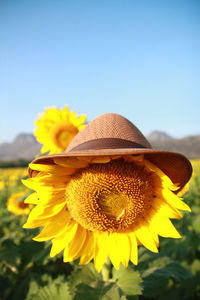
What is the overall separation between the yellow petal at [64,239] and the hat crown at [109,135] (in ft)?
1.73

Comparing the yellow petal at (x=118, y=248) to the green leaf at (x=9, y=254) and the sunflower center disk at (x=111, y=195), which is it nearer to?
the sunflower center disk at (x=111, y=195)

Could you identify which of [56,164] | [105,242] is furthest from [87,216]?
[56,164]

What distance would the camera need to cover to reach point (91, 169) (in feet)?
4.48

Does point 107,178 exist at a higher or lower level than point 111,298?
higher

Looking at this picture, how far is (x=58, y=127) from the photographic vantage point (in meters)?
3.26

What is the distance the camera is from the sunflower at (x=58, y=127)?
323cm

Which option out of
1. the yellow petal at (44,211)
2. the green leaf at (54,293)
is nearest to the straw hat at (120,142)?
the yellow petal at (44,211)

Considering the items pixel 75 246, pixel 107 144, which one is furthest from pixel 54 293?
pixel 107 144

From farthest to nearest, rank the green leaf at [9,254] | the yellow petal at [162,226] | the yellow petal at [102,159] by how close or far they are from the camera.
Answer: the green leaf at [9,254] < the yellow petal at [162,226] < the yellow petal at [102,159]

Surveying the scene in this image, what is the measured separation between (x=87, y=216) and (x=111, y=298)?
0.51 m

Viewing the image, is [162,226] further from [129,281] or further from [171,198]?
[129,281]

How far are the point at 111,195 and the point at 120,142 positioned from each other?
34 cm

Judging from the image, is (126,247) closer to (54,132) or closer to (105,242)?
(105,242)

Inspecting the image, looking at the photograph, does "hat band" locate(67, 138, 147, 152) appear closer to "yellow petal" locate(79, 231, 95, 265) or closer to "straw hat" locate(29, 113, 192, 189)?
"straw hat" locate(29, 113, 192, 189)
